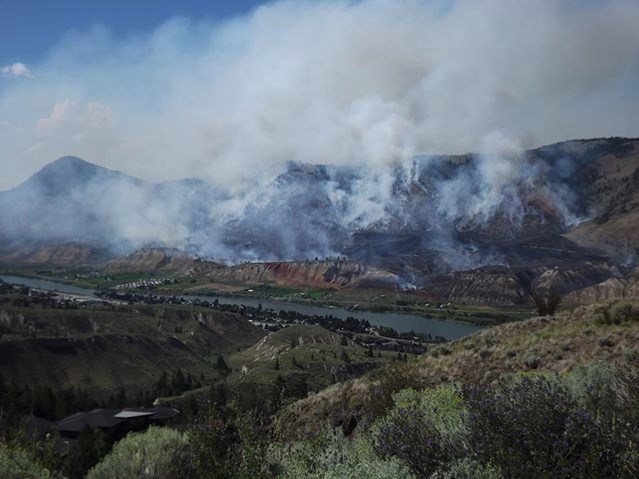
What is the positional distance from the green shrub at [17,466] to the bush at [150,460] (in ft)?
7.26

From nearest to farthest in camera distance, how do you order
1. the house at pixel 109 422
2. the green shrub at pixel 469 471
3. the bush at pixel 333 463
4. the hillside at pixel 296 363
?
the green shrub at pixel 469 471 → the bush at pixel 333 463 → the house at pixel 109 422 → the hillside at pixel 296 363

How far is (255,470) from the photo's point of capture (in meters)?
11.5

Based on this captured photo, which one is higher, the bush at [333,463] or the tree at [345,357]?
the bush at [333,463]

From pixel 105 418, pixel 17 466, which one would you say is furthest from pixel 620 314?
pixel 105 418

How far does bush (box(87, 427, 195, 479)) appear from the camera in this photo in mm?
14727

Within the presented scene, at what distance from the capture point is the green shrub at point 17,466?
11703 millimetres

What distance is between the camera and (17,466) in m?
12.2

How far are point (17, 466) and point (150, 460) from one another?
370 centimetres

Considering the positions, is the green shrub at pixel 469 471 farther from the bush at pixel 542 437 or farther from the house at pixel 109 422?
the house at pixel 109 422

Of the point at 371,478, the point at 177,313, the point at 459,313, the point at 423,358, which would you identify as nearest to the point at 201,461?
the point at 371,478

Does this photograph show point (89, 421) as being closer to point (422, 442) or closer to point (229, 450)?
point (229, 450)

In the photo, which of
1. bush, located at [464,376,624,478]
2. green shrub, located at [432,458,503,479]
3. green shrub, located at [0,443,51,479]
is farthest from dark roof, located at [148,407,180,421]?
green shrub, located at [432,458,503,479]

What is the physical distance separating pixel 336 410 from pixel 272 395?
2903 centimetres

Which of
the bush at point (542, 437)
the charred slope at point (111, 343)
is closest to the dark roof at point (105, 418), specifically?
the charred slope at point (111, 343)
